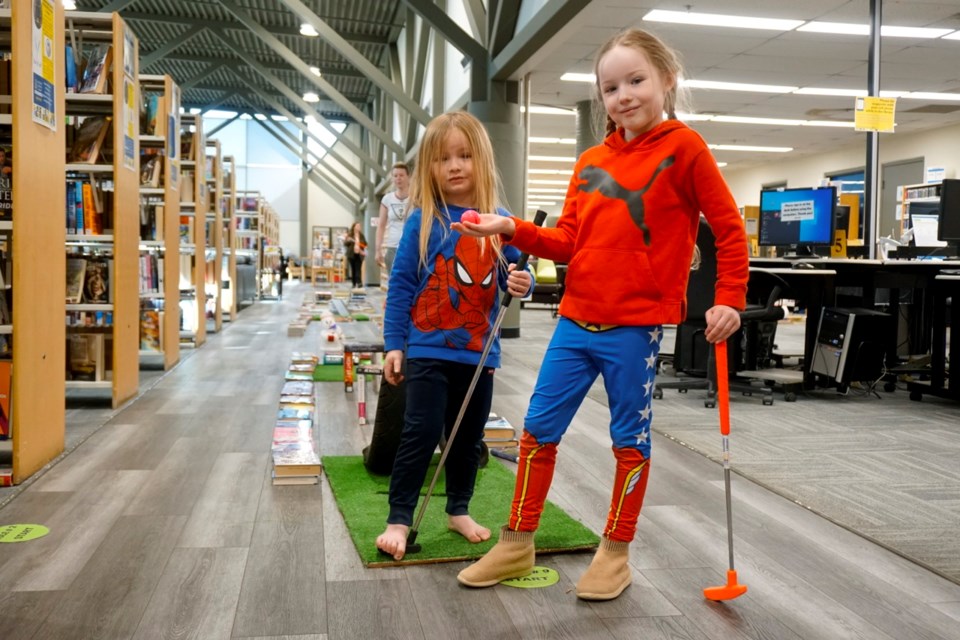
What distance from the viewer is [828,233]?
5836 mm

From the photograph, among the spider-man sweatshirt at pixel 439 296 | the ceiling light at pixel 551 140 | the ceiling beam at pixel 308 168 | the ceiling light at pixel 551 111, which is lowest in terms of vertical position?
the spider-man sweatshirt at pixel 439 296

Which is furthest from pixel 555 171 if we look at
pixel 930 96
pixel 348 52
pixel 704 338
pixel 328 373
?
pixel 704 338

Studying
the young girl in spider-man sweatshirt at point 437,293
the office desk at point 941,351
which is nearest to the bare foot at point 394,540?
the young girl in spider-man sweatshirt at point 437,293

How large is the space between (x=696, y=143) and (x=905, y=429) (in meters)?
2.93

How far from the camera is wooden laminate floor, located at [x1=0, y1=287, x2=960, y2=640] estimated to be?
5.83 feet

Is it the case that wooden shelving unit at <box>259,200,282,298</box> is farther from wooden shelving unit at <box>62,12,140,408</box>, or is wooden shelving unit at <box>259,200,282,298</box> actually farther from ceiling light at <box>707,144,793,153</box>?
wooden shelving unit at <box>62,12,140,408</box>

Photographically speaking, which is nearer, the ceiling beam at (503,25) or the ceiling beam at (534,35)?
the ceiling beam at (534,35)

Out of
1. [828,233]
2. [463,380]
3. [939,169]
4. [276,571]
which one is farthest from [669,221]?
[939,169]

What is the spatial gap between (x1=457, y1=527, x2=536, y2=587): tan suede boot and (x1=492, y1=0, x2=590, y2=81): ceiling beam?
179 inches

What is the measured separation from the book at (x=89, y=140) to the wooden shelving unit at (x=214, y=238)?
153 inches

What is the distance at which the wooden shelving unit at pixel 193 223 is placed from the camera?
266 inches

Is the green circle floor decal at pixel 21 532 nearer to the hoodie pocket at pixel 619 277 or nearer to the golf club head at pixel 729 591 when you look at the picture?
the hoodie pocket at pixel 619 277

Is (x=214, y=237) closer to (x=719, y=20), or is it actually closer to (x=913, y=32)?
(x=719, y=20)

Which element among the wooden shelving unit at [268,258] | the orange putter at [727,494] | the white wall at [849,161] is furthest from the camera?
the wooden shelving unit at [268,258]
